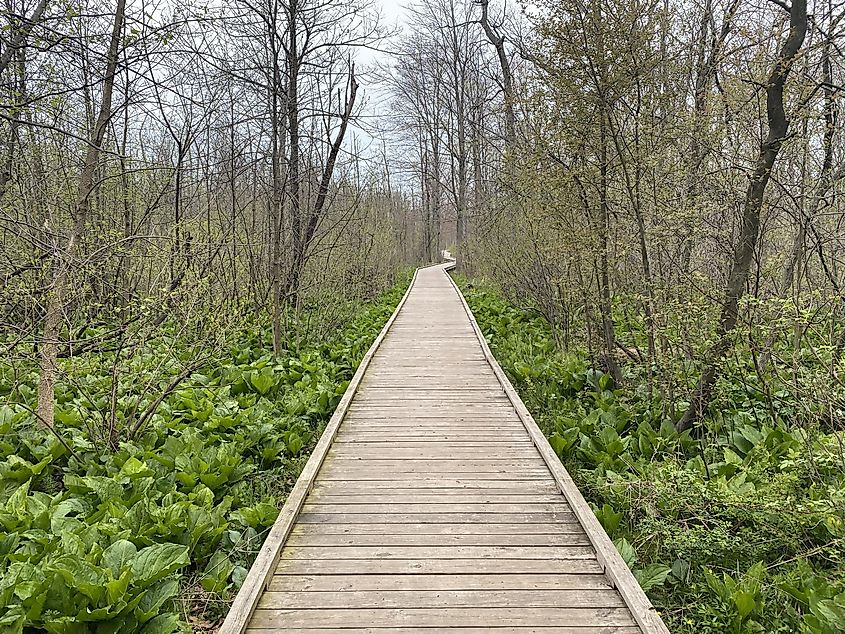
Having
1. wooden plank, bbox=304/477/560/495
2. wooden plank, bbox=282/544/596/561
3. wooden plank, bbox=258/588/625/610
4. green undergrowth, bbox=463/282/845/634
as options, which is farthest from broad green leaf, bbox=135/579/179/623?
green undergrowth, bbox=463/282/845/634

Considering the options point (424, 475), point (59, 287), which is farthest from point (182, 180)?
point (424, 475)

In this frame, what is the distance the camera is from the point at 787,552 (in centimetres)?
362

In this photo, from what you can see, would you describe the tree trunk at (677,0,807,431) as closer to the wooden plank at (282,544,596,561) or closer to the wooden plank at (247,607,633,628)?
the wooden plank at (282,544,596,561)

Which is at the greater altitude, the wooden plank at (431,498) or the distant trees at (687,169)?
the distant trees at (687,169)

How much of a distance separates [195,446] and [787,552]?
13.6 ft

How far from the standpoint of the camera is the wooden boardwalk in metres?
2.60

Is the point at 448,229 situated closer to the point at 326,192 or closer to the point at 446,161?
the point at 446,161

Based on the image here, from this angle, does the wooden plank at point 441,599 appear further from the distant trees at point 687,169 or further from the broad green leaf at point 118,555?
the distant trees at point 687,169

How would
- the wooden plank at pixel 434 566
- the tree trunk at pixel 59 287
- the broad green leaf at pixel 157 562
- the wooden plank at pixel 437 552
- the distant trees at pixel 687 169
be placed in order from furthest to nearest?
1. the distant trees at pixel 687 169
2. the tree trunk at pixel 59 287
3. the wooden plank at pixel 437 552
4. the wooden plank at pixel 434 566
5. the broad green leaf at pixel 157 562

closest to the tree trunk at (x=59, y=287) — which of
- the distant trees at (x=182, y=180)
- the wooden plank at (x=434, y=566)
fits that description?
the distant trees at (x=182, y=180)

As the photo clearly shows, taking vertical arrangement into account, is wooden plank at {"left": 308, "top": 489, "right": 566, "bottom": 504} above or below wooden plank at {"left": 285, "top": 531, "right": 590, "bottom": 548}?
above

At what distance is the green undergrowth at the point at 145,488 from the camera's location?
8.55 feet

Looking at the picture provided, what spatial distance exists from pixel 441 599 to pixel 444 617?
0.12 m

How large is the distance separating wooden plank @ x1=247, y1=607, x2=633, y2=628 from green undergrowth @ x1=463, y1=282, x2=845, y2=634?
0.57 m
